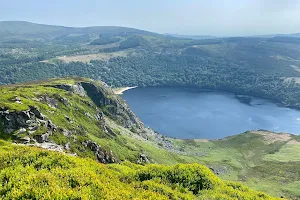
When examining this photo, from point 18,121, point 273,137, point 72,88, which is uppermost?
point 18,121

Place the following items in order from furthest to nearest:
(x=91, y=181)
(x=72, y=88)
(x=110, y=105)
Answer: (x=110, y=105), (x=72, y=88), (x=91, y=181)

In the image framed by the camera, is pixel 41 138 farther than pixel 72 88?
No

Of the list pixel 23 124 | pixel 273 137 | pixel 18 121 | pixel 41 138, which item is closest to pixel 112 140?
pixel 41 138

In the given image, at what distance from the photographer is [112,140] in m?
120

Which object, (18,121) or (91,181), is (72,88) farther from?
(91,181)

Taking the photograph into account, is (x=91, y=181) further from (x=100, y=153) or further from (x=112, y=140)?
(x=112, y=140)

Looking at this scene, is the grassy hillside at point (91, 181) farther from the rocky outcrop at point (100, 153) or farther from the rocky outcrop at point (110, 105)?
the rocky outcrop at point (110, 105)

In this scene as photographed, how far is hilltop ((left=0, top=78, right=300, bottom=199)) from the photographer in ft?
256

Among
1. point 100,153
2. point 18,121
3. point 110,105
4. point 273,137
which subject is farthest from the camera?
point 110,105

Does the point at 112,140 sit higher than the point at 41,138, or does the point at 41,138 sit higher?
the point at 41,138

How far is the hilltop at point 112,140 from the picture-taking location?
77938 millimetres

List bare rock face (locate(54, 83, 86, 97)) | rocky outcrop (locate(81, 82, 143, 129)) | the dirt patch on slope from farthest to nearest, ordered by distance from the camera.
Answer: rocky outcrop (locate(81, 82, 143, 129)), the dirt patch on slope, bare rock face (locate(54, 83, 86, 97))

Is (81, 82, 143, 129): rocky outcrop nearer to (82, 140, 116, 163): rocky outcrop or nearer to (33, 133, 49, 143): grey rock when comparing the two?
(82, 140, 116, 163): rocky outcrop

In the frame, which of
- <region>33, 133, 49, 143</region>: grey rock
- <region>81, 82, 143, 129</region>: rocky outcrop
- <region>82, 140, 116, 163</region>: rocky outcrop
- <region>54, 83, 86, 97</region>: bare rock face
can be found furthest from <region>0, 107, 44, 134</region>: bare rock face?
<region>81, 82, 143, 129</region>: rocky outcrop
